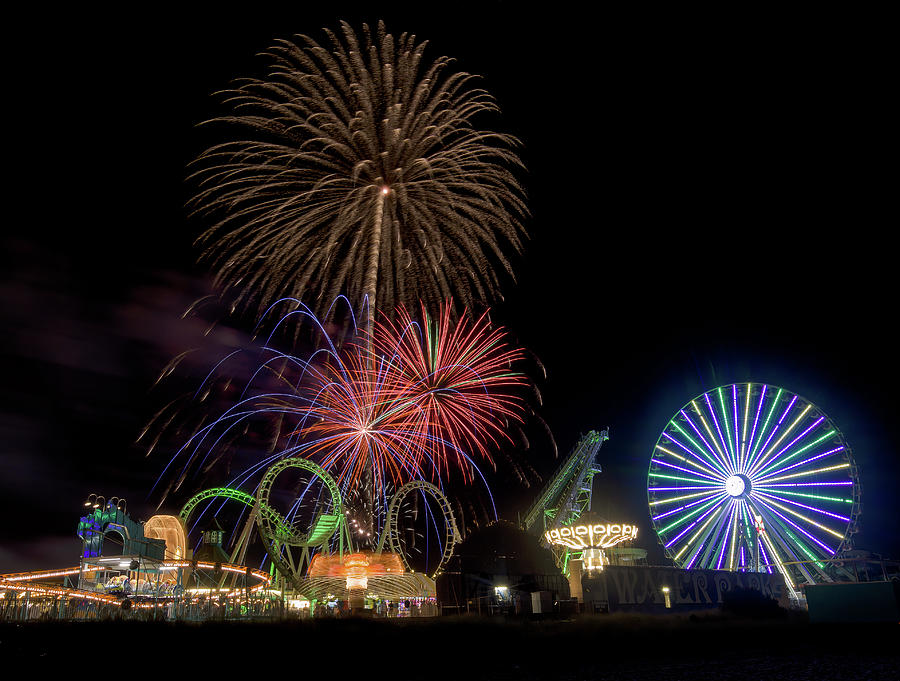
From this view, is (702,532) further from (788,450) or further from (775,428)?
(775,428)

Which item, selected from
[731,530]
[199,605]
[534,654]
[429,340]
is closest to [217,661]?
[199,605]

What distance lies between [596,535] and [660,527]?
646 cm

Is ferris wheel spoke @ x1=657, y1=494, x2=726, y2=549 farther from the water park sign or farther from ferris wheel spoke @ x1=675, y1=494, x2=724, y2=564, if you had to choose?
the water park sign

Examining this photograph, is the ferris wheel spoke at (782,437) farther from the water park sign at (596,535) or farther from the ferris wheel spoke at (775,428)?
the water park sign at (596,535)

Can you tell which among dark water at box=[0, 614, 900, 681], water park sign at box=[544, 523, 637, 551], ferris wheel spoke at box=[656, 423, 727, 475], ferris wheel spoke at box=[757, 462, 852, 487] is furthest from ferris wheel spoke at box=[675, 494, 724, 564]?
dark water at box=[0, 614, 900, 681]

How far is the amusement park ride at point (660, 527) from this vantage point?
126 feet

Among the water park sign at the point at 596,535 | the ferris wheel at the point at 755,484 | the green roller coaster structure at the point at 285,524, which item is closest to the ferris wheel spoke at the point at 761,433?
the ferris wheel at the point at 755,484

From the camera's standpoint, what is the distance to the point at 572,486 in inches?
2466

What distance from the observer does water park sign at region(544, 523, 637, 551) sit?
189 feet

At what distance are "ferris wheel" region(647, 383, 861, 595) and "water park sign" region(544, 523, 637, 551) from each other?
4571 millimetres

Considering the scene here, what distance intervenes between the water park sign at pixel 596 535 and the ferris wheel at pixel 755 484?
4.57 meters

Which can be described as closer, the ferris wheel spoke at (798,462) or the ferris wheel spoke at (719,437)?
the ferris wheel spoke at (798,462)

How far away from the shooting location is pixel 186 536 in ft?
155

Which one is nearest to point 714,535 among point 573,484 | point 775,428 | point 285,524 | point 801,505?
point 801,505
